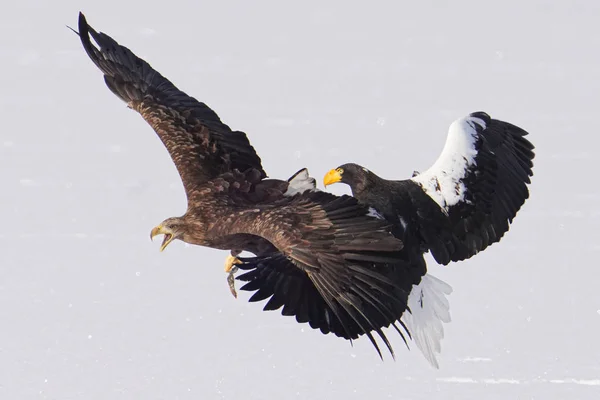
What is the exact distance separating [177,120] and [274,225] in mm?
1322

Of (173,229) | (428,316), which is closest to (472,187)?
(428,316)

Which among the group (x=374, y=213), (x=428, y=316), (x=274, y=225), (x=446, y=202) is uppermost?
(x=446, y=202)

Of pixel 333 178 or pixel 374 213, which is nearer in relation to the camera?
pixel 374 213

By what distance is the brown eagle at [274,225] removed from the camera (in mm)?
4387

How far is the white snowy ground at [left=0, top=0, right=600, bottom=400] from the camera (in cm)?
571

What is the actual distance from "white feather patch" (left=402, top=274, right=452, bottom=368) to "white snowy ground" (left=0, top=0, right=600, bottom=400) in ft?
0.97

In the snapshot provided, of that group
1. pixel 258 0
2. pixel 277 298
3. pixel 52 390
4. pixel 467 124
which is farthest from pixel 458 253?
pixel 258 0

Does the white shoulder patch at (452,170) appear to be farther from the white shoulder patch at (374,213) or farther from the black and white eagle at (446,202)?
the white shoulder patch at (374,213)

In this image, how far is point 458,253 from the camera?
531 cm

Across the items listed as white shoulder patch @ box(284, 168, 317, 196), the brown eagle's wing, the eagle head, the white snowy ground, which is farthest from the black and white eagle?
the eagle head

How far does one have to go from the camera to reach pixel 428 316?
209 inches

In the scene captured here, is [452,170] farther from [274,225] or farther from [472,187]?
[274,225]

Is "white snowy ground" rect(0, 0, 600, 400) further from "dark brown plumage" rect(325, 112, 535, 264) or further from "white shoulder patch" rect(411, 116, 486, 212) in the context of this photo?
"white shoulder patch" rect(411, 116, 486, 212)

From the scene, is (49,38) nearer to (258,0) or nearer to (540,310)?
(258,0)
